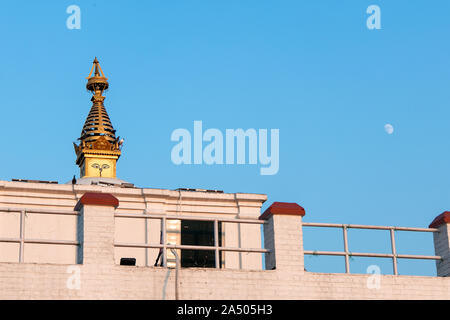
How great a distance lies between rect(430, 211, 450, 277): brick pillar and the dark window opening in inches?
630

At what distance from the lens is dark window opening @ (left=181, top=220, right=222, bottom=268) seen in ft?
125

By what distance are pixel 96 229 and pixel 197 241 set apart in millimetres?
18889

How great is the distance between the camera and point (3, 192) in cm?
3784

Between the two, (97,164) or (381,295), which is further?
(97,164)

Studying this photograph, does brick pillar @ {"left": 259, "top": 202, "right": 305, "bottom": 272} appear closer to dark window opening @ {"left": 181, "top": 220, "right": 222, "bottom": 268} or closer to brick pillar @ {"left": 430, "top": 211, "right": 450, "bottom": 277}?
brick pillar @ {"left": 430, "top": 211, "right": 450, "bottom": 277}

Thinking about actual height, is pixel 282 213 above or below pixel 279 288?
above

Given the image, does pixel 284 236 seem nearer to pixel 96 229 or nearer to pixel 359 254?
pixel 359 254

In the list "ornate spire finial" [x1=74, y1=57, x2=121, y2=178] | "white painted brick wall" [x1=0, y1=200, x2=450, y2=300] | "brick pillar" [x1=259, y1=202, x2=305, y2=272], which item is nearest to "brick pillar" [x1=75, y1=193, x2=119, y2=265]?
"white painted brick wall" [x1=0, y1=200, x2=450, y2=300]
